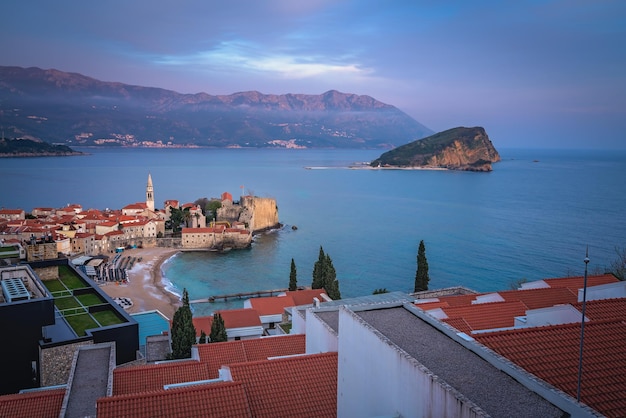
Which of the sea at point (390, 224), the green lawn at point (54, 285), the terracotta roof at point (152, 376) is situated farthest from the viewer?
the sea at point (390, 224)

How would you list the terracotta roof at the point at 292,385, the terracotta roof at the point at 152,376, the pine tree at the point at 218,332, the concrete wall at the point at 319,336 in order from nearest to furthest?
the terracotta roof at the point at 292,385, the terracotta roof at the point at 152,376, the concrete wall at the point at 319,336, the pine tree at the point at 218,332

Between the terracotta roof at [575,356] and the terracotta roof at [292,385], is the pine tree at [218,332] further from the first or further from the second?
the terracotta roof at [575,356]

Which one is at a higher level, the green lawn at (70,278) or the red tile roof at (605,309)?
the red tile roof at (605,309)

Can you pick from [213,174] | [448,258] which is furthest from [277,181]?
[448,258]

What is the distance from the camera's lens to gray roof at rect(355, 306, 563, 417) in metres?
3.79

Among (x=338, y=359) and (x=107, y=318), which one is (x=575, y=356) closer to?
(x=338, y=359)

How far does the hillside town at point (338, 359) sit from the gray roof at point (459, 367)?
0.02m

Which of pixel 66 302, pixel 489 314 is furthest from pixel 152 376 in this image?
pixel 66 302

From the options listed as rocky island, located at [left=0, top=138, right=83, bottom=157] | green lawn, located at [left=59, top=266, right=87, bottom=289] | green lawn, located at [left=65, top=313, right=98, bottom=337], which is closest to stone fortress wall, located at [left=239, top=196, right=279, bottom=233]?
green lawn, located at [left=59, top=266, right=87, bottom=289]

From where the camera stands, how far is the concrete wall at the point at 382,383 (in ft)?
13.0

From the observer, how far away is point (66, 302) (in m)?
13.4

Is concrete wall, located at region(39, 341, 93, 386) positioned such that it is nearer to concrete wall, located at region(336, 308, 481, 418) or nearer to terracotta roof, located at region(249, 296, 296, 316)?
concrete wall, located at region(336, 308, 481, 418)

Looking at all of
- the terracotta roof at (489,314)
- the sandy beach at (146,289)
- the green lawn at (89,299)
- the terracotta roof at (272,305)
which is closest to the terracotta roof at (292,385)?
the terracotta roof at (489,314)

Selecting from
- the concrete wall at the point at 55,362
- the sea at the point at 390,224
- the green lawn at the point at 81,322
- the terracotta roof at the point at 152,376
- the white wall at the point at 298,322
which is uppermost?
the terracotta roof at the point at 152,376
